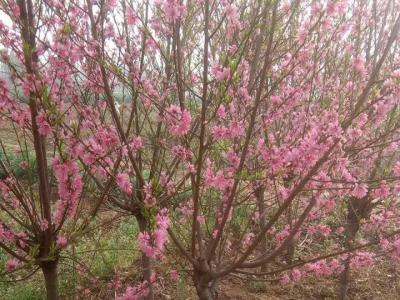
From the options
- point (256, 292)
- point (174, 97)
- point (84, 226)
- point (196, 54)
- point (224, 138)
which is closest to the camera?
point (224, 138)

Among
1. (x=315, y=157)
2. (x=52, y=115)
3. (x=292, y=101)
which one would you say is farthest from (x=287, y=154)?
(x=52, y=115)

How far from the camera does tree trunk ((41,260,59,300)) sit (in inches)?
128

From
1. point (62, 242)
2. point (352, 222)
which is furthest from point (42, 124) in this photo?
point (352, 222)

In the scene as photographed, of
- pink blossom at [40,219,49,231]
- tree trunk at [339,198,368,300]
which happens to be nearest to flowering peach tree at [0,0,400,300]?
pink blossom at [40,219,49,231]

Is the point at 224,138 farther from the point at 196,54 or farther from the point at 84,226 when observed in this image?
→ the point at 196,54

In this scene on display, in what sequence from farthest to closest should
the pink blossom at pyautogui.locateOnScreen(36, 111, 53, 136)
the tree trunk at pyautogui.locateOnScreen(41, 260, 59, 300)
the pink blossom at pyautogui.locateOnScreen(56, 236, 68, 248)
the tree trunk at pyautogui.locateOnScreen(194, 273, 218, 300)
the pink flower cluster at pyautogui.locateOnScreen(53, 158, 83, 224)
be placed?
1. the tree trunk at pyautogui.locateOnScreen(194, 273, 218, 300)
2. the tree trunk at pyautogui.locateOnScreen(41, 260, 59, 300)
3. the pink blossom at pyautogui.locateOnScreen(56, 236, 68, 248)
4. the pink flower cluster at pyautogui.locateOnScreen(53, 158, 83, 224)
5. the pink blossom at pyautogui.locateOnScreen(36, 111, 53, 136)

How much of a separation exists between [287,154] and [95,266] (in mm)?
4115

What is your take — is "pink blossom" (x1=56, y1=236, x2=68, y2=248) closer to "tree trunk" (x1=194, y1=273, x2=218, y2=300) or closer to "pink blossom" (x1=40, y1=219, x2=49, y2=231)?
"pink blossom" (x1=40, y1=219, x2=49, y2=231)

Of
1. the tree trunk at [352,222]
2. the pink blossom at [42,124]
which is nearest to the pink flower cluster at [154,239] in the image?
the pink blossom at [42,124]

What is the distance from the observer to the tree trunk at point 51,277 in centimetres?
325

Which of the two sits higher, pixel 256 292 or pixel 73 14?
pixel 73 14

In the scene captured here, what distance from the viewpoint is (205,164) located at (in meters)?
3.79

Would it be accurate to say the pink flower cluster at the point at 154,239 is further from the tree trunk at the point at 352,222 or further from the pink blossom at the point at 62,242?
the tree trunk at the point at 352,222

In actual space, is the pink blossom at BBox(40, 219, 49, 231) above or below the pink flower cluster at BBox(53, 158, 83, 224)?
below
